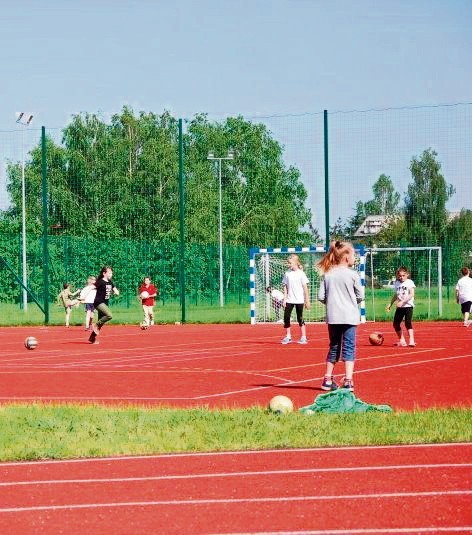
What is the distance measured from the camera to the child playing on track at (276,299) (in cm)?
3575

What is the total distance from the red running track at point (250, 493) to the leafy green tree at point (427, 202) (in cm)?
2457

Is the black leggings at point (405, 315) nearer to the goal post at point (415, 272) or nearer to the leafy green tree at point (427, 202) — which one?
the leafy green tree at point (427, 202)

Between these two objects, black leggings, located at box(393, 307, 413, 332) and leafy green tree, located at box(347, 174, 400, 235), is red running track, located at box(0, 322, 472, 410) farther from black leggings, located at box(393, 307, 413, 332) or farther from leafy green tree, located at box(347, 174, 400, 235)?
leafy green tree, located at box(347, 174, 400, 235)

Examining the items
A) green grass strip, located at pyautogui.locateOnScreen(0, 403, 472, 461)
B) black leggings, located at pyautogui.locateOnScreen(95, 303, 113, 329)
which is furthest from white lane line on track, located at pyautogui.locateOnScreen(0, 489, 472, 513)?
black leggings, located at pyautogui.locateOnScreen(95, 303, 113, 329)

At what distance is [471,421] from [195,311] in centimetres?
2867

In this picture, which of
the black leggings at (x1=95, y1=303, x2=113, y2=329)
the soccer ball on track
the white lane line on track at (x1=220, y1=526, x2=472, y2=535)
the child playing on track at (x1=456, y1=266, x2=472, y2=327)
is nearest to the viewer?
the white lane line on track at (x1=220, y1=526, x2=472, y2=535)

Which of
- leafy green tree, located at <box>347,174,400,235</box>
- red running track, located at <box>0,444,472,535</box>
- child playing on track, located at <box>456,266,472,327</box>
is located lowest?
red running track, located at <box>0,444,472,535</box>

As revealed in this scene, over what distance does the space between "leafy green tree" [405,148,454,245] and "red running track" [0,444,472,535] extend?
24.6m

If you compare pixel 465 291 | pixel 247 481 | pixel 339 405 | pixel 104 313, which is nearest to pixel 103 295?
pixel 104 313

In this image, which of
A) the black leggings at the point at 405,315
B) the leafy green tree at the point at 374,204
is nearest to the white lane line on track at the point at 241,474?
the black leggings at the point at 405,315

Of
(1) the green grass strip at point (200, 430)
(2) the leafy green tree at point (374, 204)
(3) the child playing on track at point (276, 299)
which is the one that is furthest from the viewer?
(3) the child playing on track at point (276, 299)

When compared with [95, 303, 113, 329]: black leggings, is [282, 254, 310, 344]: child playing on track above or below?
above

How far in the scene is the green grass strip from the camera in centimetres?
1054

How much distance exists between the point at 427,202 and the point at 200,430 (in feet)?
94.0
